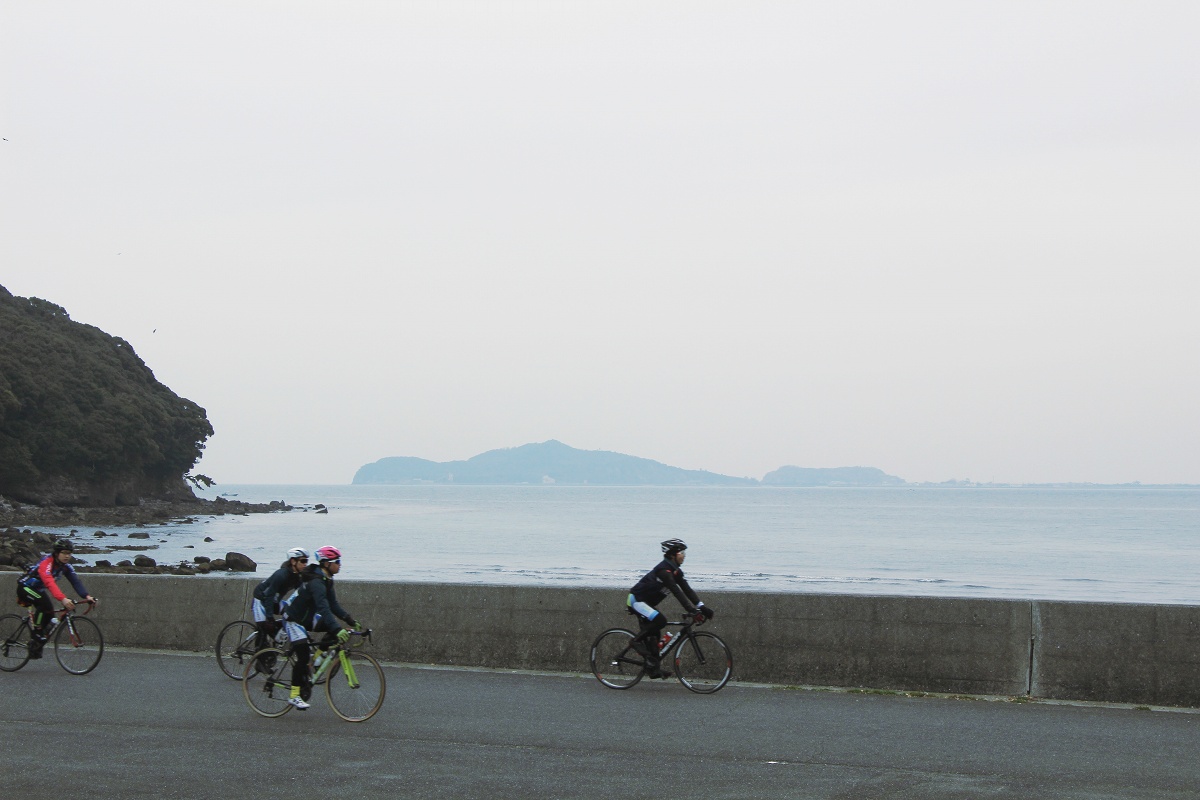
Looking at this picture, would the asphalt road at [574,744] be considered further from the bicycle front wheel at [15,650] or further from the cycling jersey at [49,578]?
the cycling jersey at [49,578]

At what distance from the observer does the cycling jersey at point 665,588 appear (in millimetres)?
10977

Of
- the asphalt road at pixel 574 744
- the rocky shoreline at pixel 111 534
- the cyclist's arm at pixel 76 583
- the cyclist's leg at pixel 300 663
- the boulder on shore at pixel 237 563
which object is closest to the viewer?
the asphalt road at pixel 574 744

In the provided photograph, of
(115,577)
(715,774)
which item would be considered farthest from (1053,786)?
(115,577)

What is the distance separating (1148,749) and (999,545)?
→ 7193cm

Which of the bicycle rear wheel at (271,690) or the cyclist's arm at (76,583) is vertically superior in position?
the cyclist's arm at (76,583)

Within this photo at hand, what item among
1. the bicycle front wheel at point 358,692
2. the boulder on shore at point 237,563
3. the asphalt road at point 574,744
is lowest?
the boulder on shore at point 237,563

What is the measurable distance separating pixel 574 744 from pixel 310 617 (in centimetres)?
266

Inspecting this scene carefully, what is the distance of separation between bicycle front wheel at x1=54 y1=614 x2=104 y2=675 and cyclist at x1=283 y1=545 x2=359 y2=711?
3.26 meters

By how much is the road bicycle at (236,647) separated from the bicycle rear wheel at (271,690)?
1301mm

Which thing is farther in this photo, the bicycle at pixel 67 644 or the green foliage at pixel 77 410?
the green foliage at pixel 77 410

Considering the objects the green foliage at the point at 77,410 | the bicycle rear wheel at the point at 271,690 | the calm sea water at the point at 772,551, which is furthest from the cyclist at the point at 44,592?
the green foliage at the point at 77,410

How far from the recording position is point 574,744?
8438mm

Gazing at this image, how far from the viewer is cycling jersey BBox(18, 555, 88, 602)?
11766 millimetres

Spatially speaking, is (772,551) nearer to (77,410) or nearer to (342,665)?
(77,410)
